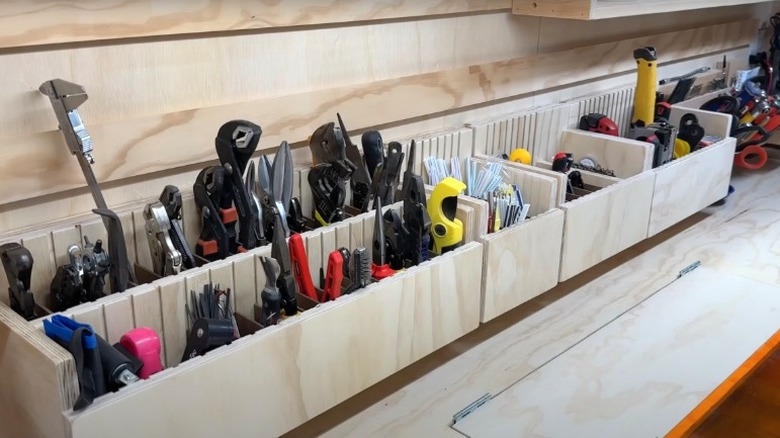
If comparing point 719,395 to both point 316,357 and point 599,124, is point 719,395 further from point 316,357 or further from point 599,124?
point 599,124

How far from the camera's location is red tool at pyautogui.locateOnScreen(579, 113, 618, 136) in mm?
1863

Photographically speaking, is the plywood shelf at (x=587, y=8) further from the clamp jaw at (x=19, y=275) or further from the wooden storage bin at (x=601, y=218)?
the clamp jaw at (x=19, y=275)

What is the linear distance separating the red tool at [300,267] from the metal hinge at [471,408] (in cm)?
28

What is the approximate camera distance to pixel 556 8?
5.28 feet

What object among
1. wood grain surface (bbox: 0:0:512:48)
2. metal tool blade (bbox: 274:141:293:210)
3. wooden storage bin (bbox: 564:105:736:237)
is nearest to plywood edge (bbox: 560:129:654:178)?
wooden storage bin (bbox: 564:105:736:237)

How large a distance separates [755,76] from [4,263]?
2375mm

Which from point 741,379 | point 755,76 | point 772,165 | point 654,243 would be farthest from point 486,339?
point 755,76

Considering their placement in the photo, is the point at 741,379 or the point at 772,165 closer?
the point at 741,379

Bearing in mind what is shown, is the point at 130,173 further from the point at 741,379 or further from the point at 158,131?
the point at 741,379

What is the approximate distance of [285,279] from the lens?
1021 millimetres

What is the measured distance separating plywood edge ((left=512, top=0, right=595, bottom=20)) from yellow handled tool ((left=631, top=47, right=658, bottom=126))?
0.38m

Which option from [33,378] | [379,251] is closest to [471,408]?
[379,251]

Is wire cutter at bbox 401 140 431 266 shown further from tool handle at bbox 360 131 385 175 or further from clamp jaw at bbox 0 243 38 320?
clamp jaw at bbox 0 243 38 320

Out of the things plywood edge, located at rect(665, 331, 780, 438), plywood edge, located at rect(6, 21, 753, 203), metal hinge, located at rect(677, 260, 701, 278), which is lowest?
metal hinge, located at rect(677, 260, 701, 278)
